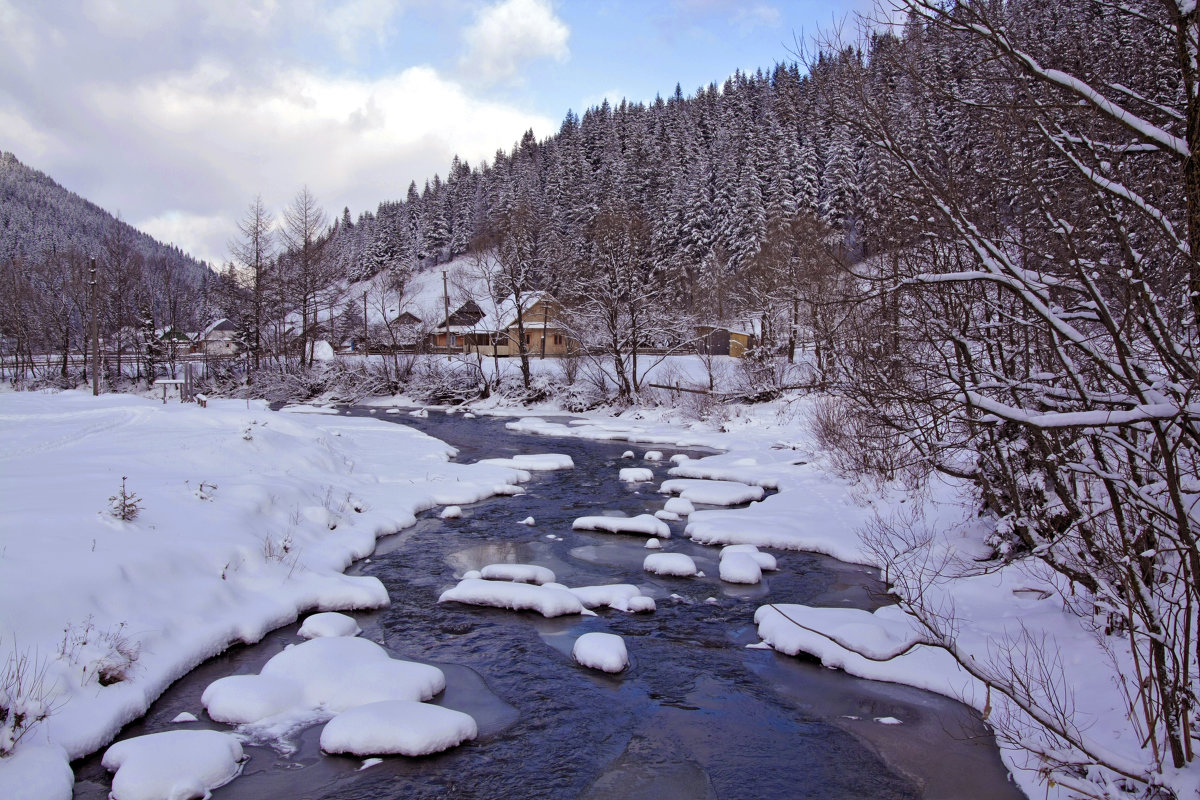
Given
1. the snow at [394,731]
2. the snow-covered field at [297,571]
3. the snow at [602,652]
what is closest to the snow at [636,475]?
the snow-covered field at [297,571]

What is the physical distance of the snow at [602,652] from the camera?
24.6 feet

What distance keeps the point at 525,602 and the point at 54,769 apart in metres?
5.11

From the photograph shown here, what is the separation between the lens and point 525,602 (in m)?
9.23

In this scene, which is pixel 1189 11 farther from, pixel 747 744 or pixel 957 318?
pixel 747 744

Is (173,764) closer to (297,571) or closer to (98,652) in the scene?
(98,652)

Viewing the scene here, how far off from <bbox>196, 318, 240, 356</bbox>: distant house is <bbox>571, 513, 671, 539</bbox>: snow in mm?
45469

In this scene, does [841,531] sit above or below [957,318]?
below

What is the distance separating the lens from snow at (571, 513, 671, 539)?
1288cm

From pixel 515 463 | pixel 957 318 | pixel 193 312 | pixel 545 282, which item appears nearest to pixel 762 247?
pixel 545 282

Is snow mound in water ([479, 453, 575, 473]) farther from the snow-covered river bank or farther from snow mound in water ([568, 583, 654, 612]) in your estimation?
snow mound in water ([568, 583, 654, 612])

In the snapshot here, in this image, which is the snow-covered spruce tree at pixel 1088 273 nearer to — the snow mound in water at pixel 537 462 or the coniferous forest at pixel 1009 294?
the coniferous forest at pixel 1009 294

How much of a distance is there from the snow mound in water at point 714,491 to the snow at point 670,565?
14.2ft

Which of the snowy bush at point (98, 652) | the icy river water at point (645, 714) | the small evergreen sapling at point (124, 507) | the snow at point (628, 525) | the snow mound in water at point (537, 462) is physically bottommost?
the icy river water at point (645, 714)

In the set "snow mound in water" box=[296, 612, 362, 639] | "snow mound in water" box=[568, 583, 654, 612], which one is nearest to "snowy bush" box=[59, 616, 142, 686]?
"snow mound in water" box=[296, 612, 362, 639]
